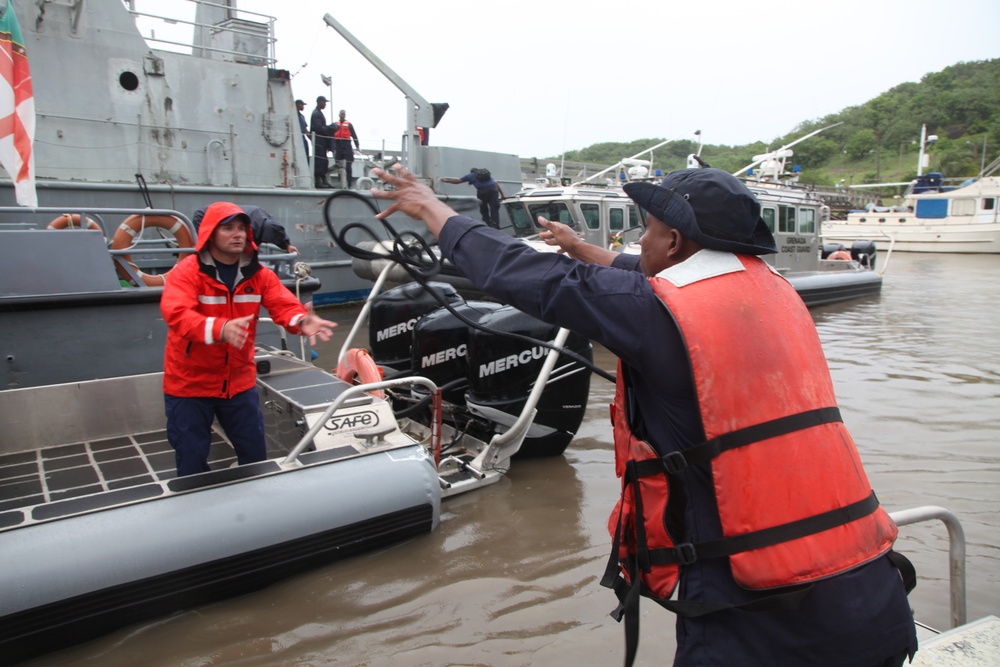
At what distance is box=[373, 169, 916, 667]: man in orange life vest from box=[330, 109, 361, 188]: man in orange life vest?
12102 millimetres

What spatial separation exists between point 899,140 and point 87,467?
7773cm

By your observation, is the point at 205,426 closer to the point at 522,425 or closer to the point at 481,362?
the point at 481,362

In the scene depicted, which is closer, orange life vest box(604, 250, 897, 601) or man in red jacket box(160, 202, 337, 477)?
orange life vest box(604, 250, 897, 601)

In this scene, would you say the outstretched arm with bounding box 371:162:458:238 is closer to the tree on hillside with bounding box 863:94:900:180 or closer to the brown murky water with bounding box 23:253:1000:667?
the brown murky water with bounding box 23:253:1000:667

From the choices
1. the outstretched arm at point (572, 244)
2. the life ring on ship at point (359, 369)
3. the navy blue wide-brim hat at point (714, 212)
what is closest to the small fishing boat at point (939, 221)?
the life ring on ship at point (359, 369)

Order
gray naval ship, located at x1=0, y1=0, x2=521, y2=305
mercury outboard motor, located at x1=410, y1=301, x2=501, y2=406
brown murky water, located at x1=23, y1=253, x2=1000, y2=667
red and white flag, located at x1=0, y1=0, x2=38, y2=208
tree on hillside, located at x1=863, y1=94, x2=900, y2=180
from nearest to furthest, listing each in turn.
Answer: brown murky water, located at x1=23, y1=253, x2=1000, y2=667, mercury outboard motor, located at x1=410, y1=301, x2=501, y2=406, red and white flag, located at x1=0, y1=0, x2=38, y2=208, gray naval ship, located at x1=0, y1=0, x2=521, y2=305, tree on hillside, located at x1=863, y1=94, x2=900, y2=180

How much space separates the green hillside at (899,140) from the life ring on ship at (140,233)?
48755 millimetres

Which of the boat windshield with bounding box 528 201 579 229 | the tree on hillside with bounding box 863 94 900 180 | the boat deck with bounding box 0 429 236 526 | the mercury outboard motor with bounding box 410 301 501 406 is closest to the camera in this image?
the boat deck with bounding box 0 429 236 526

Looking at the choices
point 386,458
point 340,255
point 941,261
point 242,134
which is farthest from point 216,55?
point 941,261

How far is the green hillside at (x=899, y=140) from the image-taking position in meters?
56.8

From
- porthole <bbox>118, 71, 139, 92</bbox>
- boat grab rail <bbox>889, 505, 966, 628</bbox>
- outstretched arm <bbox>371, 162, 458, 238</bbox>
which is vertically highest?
porthole <bbox>118, 71, 139, 92</bbox>

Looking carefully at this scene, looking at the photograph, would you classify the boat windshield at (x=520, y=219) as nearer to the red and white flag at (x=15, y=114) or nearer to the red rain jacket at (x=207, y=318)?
the red and white flag at (x=15, y=114)

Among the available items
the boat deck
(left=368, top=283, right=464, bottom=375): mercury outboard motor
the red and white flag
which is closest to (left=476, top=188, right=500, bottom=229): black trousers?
(left=368, top=283, right=464, bottom=375): mercury outboard motor

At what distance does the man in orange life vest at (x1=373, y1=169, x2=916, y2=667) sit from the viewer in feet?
4.36
